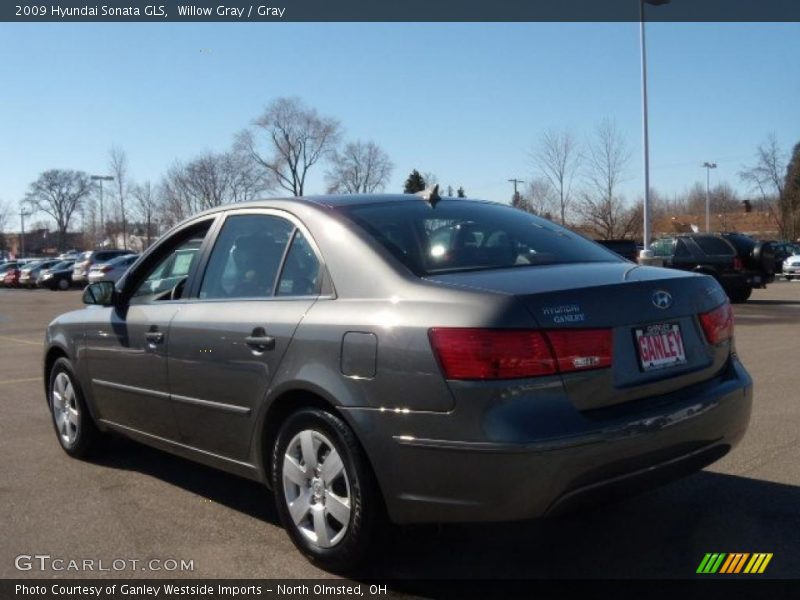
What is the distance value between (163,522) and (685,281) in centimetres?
288

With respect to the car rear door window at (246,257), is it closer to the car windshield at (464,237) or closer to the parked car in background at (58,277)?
the car windshield at (464,237)

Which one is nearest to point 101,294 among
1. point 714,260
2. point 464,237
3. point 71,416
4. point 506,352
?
point 71,416

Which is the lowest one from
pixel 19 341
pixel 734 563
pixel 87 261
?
pixel 19 341

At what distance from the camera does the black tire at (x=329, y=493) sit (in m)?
3.41

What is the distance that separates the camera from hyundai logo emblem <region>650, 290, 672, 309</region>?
3484 millimetres

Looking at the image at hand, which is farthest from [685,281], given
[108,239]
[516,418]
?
[108,239]

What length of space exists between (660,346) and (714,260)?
17474mm

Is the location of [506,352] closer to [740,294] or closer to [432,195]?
[432,195]

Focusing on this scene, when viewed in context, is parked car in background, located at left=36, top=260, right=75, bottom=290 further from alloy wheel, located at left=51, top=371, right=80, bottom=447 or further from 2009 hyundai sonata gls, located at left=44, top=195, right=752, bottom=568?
2009 hyundai sonata gls, located at left=44, top=195, right=752, bottom=568

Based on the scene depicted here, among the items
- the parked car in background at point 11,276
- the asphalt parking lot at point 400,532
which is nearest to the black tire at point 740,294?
the asphalt parking lot at point 400,532

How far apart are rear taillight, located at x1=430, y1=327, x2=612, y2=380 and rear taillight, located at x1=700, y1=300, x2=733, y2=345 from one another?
0.85 m

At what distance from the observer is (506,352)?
3.10m

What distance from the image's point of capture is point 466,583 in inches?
138

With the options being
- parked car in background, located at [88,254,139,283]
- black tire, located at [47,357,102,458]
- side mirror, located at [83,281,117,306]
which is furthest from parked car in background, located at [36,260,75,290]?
side mirror, located at [83,281,117,306]
